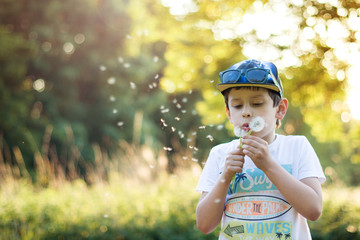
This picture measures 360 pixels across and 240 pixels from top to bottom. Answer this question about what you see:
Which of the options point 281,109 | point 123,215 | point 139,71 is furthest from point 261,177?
point 139,71

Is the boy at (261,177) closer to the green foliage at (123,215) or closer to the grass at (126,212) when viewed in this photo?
the green foliage at (123,215)

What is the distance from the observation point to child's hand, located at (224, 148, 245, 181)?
1.61 meters

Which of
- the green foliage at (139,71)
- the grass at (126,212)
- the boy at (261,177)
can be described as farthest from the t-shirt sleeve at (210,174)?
the green foliage at (139,71)

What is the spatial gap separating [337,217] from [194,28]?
315 centimetres

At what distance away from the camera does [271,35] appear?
4.85 metres

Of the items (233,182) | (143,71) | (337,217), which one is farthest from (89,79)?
(233,182)

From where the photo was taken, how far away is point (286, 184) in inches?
62.0

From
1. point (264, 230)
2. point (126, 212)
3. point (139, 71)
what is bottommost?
point (264, 230)

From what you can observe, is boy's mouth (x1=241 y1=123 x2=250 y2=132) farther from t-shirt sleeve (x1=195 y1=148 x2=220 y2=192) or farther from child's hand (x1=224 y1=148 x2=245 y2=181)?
t-shirt sleeve (x1=195 y1=148 x2=220 y2=192)

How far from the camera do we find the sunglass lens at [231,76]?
1.70 m

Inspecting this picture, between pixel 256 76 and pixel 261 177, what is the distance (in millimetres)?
420

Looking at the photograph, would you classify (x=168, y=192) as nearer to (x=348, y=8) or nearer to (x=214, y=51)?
(x=214, y=51)

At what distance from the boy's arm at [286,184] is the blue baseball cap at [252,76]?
0.79 ft

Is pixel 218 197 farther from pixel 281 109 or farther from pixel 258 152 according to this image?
pixel 281 109
